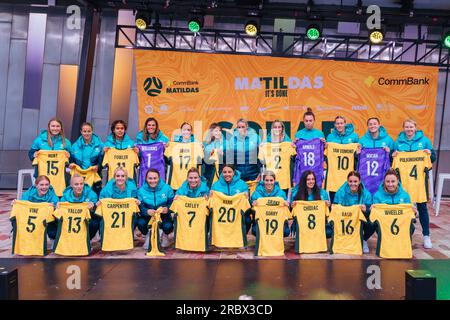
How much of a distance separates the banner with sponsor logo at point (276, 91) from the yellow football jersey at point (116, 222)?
5.51 meters

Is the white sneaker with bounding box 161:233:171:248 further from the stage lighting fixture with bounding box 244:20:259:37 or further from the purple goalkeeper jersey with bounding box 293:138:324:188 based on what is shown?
the stage lighting fixture with bounding box 244:20:259:37

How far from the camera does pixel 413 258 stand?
5.48 metres

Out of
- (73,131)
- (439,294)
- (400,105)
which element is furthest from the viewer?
(400,105)

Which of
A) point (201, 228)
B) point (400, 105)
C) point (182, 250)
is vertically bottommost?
point (182, 250)

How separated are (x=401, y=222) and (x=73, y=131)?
24.8 ft

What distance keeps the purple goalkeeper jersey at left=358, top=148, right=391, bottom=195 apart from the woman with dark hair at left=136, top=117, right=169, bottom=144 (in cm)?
331

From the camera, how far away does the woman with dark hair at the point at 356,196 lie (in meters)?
5.62

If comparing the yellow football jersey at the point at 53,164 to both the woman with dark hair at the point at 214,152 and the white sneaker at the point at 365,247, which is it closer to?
the woman with dark hair at the point at 214,152

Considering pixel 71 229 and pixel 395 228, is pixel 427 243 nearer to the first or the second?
pixel 395 228

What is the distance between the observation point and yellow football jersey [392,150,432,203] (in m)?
6.21

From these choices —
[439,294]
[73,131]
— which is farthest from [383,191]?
[73,131]

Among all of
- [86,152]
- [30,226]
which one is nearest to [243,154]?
[86,152]
